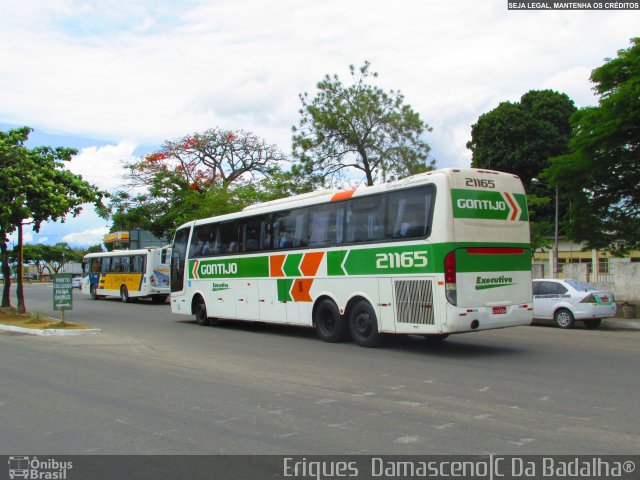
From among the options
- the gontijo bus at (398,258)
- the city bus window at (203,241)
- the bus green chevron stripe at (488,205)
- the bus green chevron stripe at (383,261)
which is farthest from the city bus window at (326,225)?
the city bus window at (203,241)

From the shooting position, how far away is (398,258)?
1172cm

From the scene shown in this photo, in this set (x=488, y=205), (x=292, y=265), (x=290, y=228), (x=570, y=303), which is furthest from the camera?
(x=570, y=303)

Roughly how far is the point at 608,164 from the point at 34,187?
1931 cm

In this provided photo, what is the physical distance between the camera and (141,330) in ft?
55.7

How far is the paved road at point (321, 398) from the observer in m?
5.84

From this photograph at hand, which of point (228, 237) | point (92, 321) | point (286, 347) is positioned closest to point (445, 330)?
point (286, 347)

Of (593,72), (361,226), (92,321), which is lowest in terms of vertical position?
(92,321)

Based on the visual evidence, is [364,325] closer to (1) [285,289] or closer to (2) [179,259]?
(1) [285,289]

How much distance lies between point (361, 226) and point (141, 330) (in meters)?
7.83

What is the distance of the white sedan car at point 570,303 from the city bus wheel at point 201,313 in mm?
10014

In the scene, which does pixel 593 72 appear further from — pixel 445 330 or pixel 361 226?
pixel 445 330

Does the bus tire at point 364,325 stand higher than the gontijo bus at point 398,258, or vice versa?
the gontijo bus at point 398,258

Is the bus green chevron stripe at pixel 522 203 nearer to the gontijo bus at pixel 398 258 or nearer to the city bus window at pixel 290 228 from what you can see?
the gontijo bus at pixel 398 258
